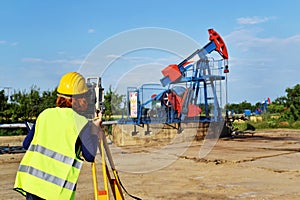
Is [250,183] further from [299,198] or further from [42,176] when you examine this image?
[42,176]

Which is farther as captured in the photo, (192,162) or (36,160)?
(192,162)

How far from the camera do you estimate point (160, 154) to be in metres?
14.8

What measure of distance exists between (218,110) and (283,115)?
17449 millimetres

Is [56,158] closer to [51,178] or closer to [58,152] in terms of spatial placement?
[58,152]

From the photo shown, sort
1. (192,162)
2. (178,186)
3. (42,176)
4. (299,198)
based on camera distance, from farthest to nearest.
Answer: (192,162) → (178,186) → (299,198) → (42,176)

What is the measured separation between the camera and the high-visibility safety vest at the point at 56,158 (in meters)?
3.11

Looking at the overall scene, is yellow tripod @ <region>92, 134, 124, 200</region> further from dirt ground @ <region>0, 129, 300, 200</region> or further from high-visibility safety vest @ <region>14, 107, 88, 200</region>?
dirt ground @ <region>0, 129, 300, 200</region>

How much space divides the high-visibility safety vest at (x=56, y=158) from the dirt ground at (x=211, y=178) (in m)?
4.11

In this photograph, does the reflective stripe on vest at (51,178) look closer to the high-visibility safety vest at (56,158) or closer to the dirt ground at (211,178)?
the high-visibility safety vest at (56,158)

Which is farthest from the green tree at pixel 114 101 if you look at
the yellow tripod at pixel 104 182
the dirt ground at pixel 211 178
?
the yellow tripod at pixel 104 182

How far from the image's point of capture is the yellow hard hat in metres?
3.22

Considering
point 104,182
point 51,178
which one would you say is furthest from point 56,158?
point 104,182

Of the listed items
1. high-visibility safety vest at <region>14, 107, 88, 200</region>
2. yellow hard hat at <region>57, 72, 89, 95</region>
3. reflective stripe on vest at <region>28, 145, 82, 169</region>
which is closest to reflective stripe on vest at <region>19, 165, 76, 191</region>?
high-visibility safety vest at <region>14, 107, 88, 200</region>

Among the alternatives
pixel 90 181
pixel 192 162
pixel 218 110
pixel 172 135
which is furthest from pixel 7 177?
pixel 218 110
